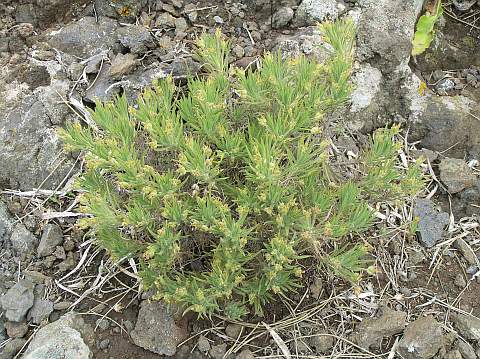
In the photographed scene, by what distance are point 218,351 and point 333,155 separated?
3.64 ft

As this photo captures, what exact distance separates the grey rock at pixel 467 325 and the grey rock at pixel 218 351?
41.7 inches

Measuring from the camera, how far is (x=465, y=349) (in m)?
2.67

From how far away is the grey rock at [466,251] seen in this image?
3.00 meters

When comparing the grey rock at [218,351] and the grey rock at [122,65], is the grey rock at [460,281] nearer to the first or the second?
the grey rock at [218,351]

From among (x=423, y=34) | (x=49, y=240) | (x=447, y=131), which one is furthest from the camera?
(x=423, y=34)

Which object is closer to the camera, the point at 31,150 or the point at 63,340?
the point at 63,340

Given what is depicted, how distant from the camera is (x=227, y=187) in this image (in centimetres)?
235

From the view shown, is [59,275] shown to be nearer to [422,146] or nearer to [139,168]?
[139,168]

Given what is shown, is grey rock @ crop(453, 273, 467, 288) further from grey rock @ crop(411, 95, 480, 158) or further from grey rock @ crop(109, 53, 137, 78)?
grey rock @ crop(109, 53, 137, 78)

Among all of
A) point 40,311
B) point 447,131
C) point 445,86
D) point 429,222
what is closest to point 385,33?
point 445,86

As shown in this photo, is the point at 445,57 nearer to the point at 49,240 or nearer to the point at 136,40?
the point at 136,40

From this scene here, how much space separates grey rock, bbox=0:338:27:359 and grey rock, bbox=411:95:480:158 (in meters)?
2.28

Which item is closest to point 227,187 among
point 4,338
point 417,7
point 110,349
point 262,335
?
point 262,335

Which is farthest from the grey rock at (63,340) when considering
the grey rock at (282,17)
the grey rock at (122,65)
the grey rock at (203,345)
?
the grey rock at (282,17)
